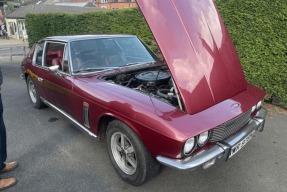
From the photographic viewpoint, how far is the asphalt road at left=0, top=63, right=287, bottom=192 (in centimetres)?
297

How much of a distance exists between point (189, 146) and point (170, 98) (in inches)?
26.5

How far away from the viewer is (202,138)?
2.47 m

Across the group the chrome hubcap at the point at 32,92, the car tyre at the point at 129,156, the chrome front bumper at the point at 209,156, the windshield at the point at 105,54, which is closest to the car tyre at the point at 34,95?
the chrome hubcap at the point at 32,92

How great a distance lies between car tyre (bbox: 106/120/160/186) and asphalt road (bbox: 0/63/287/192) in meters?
0.14

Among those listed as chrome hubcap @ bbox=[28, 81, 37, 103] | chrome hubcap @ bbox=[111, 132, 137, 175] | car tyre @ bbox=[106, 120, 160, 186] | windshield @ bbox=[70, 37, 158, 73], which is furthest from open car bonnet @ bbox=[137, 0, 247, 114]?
chrome hubcap @ bbox=[28, 81, 37, 103]

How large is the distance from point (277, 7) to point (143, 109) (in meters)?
4.05

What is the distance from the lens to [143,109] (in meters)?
2.60

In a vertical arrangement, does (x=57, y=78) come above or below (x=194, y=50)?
below

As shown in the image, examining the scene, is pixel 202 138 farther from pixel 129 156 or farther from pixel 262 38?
pixel 262 38

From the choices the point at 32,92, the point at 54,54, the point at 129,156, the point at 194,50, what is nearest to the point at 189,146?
the point at 129,156

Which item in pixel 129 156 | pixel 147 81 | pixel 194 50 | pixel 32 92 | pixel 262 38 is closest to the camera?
pixel 194 50

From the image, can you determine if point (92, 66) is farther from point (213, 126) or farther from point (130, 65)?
point (213, 126)

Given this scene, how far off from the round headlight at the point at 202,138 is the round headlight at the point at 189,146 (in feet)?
0.25

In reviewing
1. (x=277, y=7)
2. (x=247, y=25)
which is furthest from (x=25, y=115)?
(x=277, y=7)
